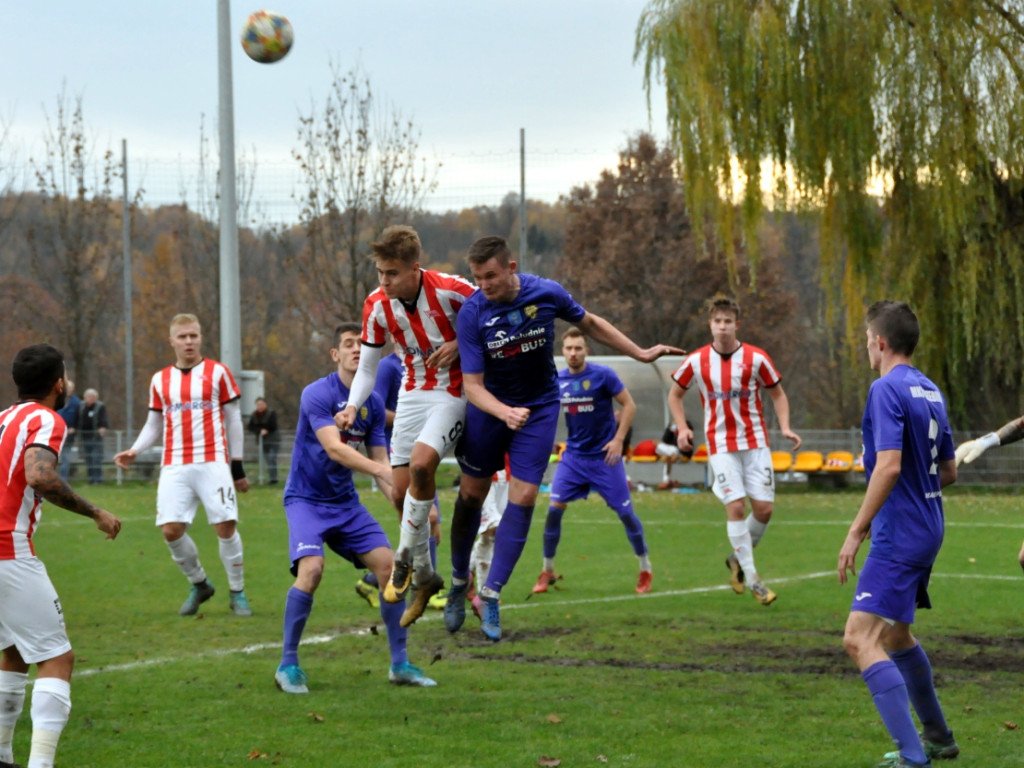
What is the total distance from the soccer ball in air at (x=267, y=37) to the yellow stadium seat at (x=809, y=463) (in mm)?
15701

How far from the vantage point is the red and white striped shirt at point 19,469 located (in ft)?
17.4

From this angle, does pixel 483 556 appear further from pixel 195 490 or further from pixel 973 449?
pixel 973 449

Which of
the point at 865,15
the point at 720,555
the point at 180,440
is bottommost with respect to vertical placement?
the point at 720,555

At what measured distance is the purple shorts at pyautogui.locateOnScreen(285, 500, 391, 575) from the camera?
7.58m

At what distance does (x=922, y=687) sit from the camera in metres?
5.61

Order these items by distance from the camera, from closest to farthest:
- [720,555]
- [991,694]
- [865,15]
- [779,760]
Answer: [779,760]
[991,694]
[720,555]
[865,15]

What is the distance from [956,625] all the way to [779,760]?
4437 millimetres

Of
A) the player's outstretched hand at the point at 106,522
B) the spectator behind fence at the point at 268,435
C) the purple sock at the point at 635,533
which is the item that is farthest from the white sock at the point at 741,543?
the spectator behind fence at the point at 268,435

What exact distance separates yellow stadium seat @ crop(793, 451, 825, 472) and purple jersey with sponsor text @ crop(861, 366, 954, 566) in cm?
2031

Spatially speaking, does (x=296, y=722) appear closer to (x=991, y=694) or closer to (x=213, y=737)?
(x=213, y=737)

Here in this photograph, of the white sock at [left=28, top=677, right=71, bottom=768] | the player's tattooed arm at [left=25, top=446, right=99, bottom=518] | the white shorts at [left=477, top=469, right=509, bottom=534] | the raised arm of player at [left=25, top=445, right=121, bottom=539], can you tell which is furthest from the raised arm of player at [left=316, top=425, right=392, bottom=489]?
the white shorts at [left=477, top=469, right=509, bottom=534]

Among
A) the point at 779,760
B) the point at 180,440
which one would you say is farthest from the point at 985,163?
Answer: the point at 779,760

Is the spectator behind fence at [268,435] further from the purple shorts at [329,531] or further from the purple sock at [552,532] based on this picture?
the purple shorts at [329,531]

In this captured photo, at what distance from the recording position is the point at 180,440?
1095 centimetres
